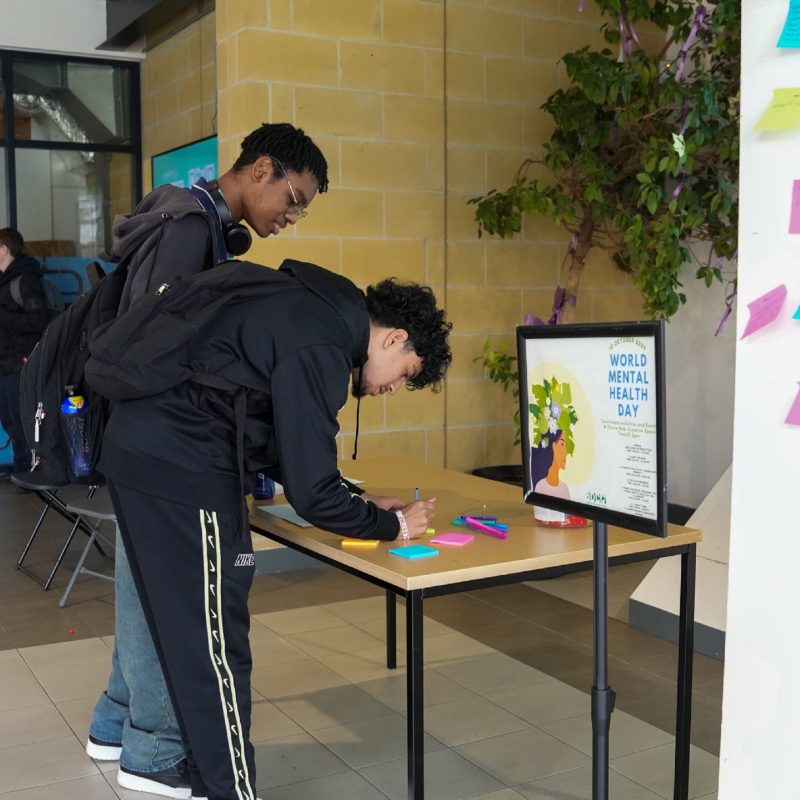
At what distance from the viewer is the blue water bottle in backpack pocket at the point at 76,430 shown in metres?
2.51

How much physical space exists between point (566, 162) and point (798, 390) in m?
3.19

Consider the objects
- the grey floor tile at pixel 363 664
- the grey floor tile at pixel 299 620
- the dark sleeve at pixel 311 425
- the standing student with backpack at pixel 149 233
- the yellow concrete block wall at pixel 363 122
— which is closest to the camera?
the dark sleeve at pixel 311 425

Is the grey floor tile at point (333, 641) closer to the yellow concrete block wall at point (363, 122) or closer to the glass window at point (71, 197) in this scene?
the yellow concrete block wall at point (363, 122)

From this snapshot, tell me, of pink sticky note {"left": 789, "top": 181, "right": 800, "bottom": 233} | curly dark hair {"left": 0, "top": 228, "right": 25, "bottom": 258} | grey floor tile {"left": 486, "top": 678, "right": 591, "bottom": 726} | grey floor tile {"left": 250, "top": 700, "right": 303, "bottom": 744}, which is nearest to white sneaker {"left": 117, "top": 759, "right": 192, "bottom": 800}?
grey floor tile {"left": 250, "top": 700, "right": 303, "bottom": 744}

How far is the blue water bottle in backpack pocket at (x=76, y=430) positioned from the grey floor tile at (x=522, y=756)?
131cm

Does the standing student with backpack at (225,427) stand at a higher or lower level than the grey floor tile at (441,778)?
higher

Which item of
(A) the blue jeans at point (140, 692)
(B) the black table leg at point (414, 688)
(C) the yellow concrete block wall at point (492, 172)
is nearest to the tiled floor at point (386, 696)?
(A) the blue jeans at point (140, 692)

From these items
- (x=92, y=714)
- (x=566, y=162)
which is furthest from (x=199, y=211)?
(x=566, y=162)

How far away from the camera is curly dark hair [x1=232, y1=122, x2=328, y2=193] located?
2695 millimetres

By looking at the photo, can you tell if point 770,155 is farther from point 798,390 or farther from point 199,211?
point 199,211

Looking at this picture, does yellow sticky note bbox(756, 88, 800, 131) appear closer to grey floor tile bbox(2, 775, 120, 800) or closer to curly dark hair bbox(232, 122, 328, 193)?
curly dark hair bbox(232, 122, 328, 193)

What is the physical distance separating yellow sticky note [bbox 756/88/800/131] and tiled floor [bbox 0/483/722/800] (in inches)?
69.1

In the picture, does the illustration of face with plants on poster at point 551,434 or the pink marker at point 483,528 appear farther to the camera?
the pink marker at point 483,528

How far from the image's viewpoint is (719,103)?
14.1ft
